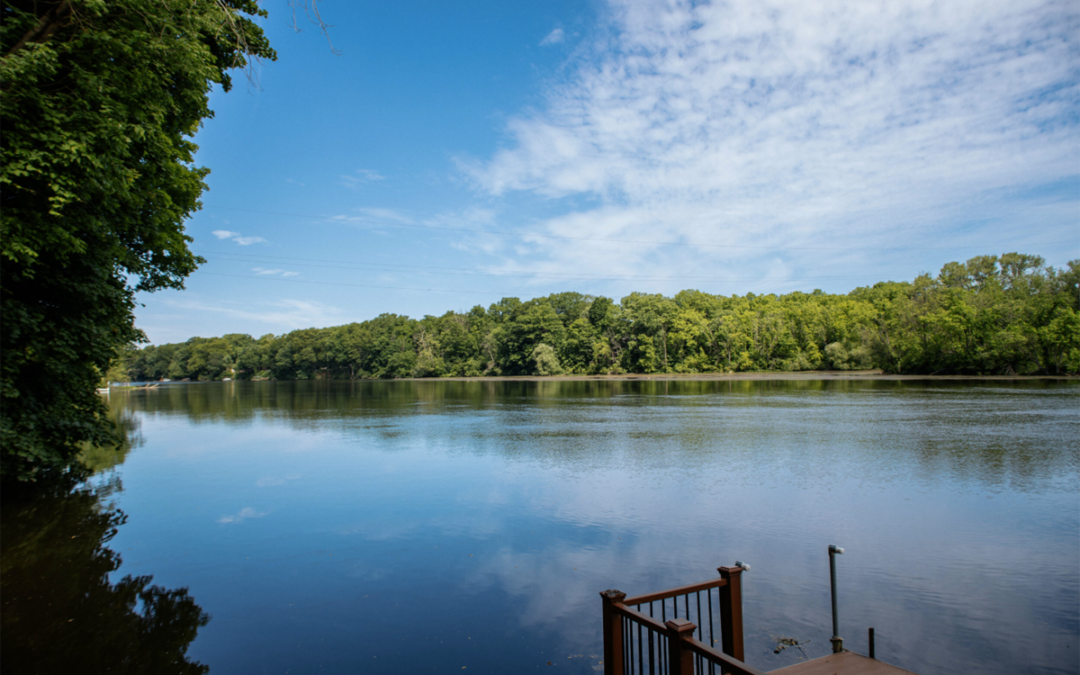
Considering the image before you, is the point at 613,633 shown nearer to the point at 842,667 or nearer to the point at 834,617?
the point at 842,667

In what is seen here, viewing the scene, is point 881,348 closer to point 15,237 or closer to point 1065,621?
point 1065,621

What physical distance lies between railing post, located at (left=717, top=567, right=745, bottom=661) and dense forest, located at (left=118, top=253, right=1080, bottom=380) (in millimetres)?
48044

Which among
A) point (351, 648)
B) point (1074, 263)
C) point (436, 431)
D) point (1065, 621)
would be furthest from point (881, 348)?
point (351, 648)

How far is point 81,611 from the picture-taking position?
702 centimetres

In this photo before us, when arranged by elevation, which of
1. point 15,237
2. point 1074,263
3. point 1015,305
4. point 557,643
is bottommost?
point 557,643

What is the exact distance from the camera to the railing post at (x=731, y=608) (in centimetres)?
511

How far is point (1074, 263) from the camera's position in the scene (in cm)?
6334

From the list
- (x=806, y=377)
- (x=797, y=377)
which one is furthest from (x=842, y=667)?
(x=797, y=377)

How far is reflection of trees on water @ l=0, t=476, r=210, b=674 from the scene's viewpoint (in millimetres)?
5848

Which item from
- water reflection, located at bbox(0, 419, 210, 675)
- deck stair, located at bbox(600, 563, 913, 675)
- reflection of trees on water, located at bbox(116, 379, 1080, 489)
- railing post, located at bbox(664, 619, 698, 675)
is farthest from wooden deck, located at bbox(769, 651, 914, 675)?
reflection of trees on water, located at bbox(116, 379, 1080, 489)

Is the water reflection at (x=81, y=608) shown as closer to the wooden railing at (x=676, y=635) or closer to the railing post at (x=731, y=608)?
the wooden railing at (x=676, y=635)

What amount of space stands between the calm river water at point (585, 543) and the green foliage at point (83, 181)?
11.6 feet

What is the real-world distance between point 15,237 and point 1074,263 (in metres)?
89.4

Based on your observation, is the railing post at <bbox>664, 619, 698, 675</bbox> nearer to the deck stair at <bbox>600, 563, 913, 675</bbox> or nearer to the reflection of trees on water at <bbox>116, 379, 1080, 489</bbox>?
the deck stair at <bbox>600, 563, 913, 675</bbox>
